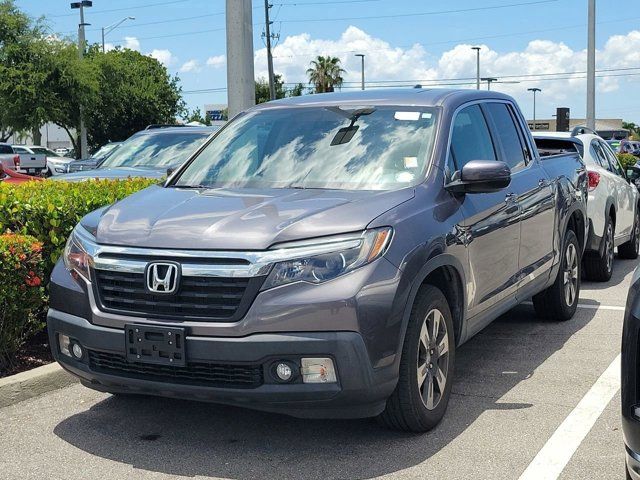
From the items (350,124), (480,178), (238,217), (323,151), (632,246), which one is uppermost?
(350,124)

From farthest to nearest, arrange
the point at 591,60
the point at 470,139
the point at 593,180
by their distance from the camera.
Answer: the point at 591,60, the point at 593,180, the point at 470,139

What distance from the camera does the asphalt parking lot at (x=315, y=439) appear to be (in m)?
4.23

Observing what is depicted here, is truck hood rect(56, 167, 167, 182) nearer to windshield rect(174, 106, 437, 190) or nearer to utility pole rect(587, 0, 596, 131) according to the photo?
windshield rect(174, 106, 437, 190)

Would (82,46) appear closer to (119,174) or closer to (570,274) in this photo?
(119,174)

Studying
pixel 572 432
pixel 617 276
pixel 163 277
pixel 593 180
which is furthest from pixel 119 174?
pixel 572 432

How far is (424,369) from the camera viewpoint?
15.1 feet

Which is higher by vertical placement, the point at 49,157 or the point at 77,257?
the point at 49,157

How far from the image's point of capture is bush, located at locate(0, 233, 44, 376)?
5.50 meters

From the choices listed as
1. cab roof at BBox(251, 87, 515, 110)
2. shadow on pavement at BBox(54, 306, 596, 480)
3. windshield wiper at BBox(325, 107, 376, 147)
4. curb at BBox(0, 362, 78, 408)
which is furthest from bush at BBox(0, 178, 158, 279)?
windshield wiper at BBox(325, 107, 376, 147)

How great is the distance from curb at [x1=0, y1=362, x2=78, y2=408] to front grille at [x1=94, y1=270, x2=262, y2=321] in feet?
4.51

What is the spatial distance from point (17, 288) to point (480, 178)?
2.98 meters

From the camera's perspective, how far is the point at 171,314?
13.8ft

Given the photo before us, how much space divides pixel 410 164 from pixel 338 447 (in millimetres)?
1655

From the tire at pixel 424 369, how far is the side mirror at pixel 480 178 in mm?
686
